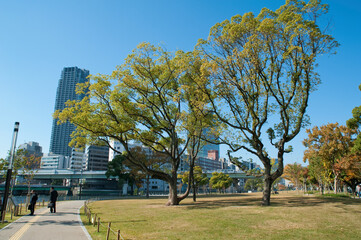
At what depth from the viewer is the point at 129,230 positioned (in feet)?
41.8

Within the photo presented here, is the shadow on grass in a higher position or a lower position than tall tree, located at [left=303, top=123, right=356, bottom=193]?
lower

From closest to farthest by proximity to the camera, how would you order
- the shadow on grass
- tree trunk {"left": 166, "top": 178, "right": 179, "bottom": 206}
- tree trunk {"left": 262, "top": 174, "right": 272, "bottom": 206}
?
the shadow on grass < tree trunk {"left": 262, "top": 174, "right": 272, "bottom": 206} < tree trunk {"left": 166, "top": 178, "right": 179, "bottom": 206}

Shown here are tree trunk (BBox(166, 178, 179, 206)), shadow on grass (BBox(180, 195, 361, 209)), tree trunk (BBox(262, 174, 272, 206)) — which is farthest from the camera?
tree trunk (BBox(166, 178, 179, 206))

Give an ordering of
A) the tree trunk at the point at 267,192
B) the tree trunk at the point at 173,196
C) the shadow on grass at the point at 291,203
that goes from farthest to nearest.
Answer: the tree trunk at the point at 173,196, the tree trunk at the point at 267,192, the shadow on grass at the point at 291,203


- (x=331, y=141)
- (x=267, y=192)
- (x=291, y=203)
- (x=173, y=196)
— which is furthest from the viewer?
(x=331, y=141)

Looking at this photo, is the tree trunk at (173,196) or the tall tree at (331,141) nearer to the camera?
the tree trunk at (173,196)

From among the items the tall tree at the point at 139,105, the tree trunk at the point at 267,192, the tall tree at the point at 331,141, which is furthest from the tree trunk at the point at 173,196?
the tall tree at the point at 331,141

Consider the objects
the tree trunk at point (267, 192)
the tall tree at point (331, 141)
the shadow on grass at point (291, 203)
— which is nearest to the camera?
the shadow on grass at point (291, 203)

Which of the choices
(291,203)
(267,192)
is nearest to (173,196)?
(267,192)

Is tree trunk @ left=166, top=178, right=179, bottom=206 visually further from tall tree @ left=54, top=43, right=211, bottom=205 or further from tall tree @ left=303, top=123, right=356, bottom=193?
tall tree @ left=303, top=123, right=356, bottom=193

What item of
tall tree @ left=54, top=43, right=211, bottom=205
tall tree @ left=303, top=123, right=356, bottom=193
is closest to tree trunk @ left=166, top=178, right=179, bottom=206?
tall tree @ left=54, top=43, right=211, bottom=205

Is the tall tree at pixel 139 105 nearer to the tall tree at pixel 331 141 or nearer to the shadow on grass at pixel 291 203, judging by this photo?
the shadow on grass at pixel 291 203

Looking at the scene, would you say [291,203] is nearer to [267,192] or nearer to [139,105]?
[267,192]

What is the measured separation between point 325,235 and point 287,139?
483 inches
